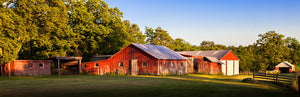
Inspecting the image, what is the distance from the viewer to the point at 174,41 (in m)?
104

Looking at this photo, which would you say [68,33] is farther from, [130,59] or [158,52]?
[158,52]

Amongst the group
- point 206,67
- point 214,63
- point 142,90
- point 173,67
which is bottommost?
point 142,90

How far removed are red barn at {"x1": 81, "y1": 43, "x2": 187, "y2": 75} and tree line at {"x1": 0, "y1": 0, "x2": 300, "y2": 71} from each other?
31.2 feet

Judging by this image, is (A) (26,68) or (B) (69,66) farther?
(B) (69,66)

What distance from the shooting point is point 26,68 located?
4141 centimetres

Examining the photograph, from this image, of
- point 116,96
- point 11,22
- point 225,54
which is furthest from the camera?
point 225,54

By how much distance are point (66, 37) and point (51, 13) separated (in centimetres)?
1009

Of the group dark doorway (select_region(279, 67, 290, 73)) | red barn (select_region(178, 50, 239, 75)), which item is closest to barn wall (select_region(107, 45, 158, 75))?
red barn (select_region(178, 50, 239, 75))

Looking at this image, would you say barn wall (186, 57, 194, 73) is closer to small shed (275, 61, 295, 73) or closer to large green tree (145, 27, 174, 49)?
small shed (275, 61, 295, 73)

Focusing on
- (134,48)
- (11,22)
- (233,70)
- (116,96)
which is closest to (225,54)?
(233,70)

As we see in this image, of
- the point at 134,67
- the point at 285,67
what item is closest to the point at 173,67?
the point at 134,67

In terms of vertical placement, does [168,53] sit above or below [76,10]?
below

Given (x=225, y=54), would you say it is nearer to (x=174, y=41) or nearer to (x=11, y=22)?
(x=11, y=22)

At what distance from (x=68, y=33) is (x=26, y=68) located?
1207 centimetres
